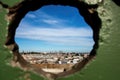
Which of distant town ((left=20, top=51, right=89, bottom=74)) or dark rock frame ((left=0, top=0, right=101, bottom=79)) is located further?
distant town ((left=20, top=51, right=89, bottom=74))

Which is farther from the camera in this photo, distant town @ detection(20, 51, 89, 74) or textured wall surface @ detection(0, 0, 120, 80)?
distant town @ detection(20, 51, 89, 74)

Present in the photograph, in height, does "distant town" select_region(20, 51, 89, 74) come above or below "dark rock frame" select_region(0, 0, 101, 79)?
below

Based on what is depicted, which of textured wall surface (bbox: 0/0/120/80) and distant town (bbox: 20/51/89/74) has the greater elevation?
textured wall surface (bbox: 0/0/120/80)

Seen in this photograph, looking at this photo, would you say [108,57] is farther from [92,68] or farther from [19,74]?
[19,74]


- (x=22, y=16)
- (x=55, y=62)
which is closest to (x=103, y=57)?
(x=22, y=16)

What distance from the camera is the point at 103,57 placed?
8.84 ft

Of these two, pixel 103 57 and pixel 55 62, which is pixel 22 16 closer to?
pixel 103 57

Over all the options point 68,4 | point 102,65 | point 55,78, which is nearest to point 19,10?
point 68,4

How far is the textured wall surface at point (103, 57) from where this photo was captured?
8.79 feet

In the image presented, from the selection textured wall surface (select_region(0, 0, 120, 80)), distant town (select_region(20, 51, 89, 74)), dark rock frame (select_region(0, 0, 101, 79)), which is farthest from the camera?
distant town (select_region(20, 51, 89, 74))

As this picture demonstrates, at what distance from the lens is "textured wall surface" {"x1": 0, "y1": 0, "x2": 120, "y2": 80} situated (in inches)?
105

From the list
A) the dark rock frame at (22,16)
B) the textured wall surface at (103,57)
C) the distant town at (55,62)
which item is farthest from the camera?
the distant town at (55,62)

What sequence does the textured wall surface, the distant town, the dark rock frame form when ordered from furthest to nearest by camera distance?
the distant town, the dark rock frame, the textured wall surface

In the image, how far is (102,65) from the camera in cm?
268
